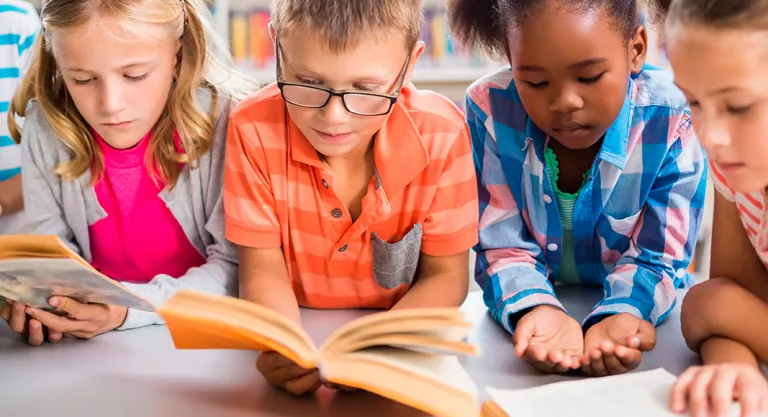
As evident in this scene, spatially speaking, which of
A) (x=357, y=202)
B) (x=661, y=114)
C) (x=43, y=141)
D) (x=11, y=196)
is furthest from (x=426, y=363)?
(x=11, y=196)

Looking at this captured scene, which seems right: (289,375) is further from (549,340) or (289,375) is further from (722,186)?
(722,186)

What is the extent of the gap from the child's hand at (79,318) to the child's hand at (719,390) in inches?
28.5

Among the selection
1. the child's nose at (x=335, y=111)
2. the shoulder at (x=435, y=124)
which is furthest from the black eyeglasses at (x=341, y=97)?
the shoulder at (x=435, y=124)

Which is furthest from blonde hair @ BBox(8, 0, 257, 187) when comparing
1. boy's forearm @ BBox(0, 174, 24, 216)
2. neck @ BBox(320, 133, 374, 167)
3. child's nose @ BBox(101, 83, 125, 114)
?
boy's forearm @ BBox(0, 174, 24, 216)

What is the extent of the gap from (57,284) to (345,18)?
50 centimetres

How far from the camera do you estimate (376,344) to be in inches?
32.4

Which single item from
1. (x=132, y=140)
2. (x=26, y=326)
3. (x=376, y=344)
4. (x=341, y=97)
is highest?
(x=341, y=97)

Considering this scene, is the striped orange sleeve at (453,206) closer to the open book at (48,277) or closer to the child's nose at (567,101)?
the child's nose at (567,101)

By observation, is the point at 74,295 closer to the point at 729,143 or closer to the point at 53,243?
the point at 53,243

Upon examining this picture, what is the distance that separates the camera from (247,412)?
2.78 feet

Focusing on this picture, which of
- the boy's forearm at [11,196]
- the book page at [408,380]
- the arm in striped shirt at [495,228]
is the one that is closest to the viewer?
the book page at [408,380]

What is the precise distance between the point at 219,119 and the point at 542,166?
1.69ft

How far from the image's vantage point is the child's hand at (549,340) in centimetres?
93

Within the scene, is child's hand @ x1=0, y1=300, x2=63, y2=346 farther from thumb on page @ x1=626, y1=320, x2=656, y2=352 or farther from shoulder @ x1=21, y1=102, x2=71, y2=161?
thumb on page @ x1=626, y1=320, x2=656, y2=352
